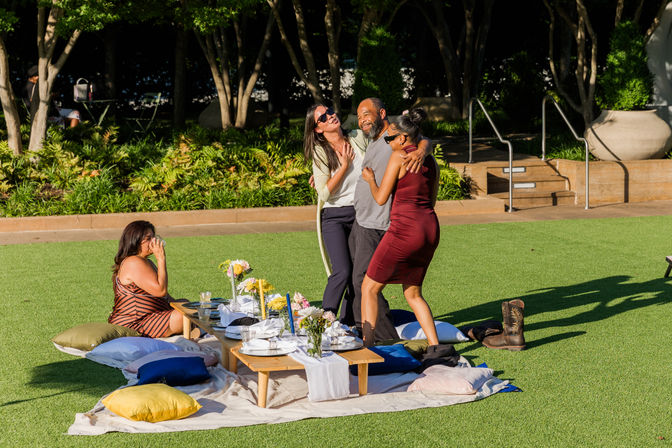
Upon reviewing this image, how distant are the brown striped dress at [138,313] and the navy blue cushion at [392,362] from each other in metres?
1.87

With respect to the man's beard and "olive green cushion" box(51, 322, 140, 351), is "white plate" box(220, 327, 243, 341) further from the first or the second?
the man's beard

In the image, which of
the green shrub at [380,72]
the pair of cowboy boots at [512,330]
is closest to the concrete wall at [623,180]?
the green shrub at [380,72]

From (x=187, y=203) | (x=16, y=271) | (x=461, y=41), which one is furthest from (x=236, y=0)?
(x=461, y=41)

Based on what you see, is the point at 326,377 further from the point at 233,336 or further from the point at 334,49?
the point at 334,49

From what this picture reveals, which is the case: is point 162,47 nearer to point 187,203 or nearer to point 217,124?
point 217,124

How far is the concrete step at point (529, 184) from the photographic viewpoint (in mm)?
16125

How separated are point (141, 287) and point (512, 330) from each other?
9.63 feet

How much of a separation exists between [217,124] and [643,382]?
18620mm

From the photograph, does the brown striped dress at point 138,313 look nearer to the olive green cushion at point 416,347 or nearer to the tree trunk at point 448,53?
the olive green cushion at point 416,347

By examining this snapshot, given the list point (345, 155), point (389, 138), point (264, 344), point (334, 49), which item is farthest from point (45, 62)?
point (264, 344)

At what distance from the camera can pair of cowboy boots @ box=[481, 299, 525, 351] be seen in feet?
22.7

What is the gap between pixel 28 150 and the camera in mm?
15344

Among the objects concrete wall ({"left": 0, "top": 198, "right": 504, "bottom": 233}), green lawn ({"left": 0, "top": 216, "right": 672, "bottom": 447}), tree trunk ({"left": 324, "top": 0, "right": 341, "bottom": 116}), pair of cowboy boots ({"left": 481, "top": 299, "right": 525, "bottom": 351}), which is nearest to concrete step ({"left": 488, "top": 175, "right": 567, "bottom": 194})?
concrete wall ({"left": 0, "top": 198, "right": 504, "bottom": 233})

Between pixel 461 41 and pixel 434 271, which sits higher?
pixel 461 41
